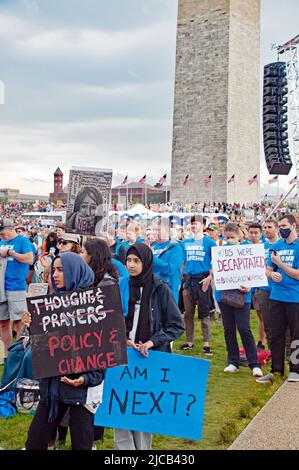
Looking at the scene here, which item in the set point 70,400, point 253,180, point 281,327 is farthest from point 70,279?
point 253,180

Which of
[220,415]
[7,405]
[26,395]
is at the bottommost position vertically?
[220,415]

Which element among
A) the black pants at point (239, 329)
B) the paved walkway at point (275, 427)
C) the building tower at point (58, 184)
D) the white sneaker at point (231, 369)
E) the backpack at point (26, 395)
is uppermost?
the building tower at point (58, 184)

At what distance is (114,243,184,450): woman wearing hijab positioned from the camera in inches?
192

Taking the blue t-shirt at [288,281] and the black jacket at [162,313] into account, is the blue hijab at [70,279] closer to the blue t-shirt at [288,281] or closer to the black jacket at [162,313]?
the black jacket at [162,313]

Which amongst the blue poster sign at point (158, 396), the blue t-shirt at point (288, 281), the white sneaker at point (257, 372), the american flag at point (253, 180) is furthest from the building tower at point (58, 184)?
the blue poster sign at point (158, 396)

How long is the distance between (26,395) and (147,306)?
1833 mm

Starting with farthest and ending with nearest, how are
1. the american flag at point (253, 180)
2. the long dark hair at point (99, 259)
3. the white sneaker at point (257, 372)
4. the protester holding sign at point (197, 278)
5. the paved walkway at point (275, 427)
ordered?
the american flag at point (253, 180), the protester holding sign at point (197, 278), the white sneaker at point (257, 372), the paved walkway at point (275, 427), the long dark hair at point (99, 259)

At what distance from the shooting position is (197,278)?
925 cm

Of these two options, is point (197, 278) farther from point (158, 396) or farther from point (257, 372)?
point (158, 396)

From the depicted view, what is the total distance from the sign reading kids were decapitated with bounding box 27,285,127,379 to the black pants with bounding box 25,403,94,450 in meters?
0.24

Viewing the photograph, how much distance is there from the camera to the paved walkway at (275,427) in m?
5.25

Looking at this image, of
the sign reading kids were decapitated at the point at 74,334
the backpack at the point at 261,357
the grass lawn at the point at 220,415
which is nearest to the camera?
the sign reading kids were decapitated at the point at 74,334

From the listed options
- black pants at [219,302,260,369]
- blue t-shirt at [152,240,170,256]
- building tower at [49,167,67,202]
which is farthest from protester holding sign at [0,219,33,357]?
building tower at [49,167,67,202]

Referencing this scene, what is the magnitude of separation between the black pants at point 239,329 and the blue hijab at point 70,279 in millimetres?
3871
